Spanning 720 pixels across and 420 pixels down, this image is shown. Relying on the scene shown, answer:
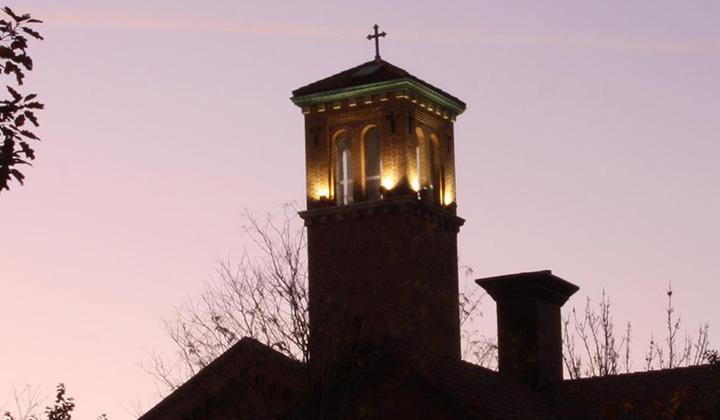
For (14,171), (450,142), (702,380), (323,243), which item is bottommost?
(14,171)

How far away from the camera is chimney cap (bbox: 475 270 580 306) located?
3850cm

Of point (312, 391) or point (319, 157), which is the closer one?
point (312, 391)

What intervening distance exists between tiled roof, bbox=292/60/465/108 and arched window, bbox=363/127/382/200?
5.20ft

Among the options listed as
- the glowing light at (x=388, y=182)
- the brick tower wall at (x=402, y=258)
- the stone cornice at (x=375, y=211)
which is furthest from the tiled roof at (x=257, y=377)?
the glowing light at (x=388, y=182)

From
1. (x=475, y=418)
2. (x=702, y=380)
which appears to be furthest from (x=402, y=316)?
(x=475, y=418)

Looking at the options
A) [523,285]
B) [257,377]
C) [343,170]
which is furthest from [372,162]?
[257,377]

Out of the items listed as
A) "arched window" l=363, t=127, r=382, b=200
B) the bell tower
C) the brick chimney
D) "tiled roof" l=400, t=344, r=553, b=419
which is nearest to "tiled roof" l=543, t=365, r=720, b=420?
"tiled roof" l=400, t=344, r=553, b=419

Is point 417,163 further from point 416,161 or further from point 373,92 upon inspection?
point 373,92

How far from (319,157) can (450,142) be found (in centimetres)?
465

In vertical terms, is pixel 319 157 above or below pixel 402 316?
above

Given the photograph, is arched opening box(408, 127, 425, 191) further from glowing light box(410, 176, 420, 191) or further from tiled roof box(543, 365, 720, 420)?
tiled roof box(543, 365, 720, 420)

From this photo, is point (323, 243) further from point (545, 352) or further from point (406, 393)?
point (406, 393)

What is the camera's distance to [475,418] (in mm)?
30047

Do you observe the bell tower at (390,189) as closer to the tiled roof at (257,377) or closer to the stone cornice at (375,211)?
the stone cornice at (375,211)
